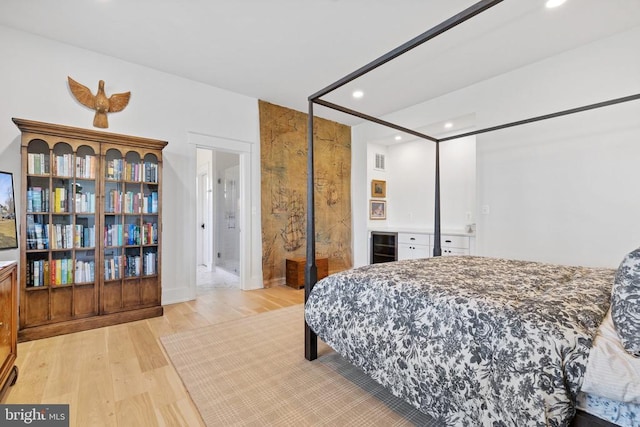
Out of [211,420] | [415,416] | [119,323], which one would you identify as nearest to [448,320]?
[415,416]

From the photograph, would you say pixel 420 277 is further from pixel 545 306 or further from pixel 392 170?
pixel 392 170

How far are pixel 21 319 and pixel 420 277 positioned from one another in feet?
10.6

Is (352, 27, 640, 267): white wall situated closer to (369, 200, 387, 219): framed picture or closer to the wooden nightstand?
(369, 200, 387, 219): framed picture

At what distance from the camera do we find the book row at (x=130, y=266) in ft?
9.35

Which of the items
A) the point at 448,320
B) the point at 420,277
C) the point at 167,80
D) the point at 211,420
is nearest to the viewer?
the point at 448,320

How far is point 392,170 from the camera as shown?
548 centimetres

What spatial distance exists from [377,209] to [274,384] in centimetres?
400

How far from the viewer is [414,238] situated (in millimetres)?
4445

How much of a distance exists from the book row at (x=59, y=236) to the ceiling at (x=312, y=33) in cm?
182

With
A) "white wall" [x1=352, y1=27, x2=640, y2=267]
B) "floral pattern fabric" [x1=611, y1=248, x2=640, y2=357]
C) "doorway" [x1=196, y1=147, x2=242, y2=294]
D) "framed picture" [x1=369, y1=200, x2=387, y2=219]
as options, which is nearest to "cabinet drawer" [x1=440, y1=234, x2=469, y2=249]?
"white wall" [x1=352, y1=27, x2=640, y2=267]

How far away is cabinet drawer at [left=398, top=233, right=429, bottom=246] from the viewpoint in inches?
169

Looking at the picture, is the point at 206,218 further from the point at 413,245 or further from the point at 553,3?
the point at 553,3

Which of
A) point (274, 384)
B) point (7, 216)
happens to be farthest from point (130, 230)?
point (274, 384)

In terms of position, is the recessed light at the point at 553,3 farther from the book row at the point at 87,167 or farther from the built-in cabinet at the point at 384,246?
the book row at the point at 87,167
